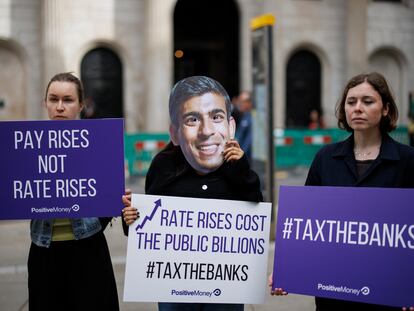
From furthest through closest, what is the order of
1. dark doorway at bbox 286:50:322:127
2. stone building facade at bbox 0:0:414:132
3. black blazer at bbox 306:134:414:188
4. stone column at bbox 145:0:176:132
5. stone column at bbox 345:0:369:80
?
dark doorway at bbox 286:50:322:127 < stone column at bbox 345:0:369:80 < stone column at bbox 145:0:176:132 < stone building facade at bbox 0:0:414:132 < black blazer at bbox 306:134:414:188

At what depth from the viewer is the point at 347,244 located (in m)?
3.17

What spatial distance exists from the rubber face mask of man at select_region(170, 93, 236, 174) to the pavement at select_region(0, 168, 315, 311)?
84 centimetres

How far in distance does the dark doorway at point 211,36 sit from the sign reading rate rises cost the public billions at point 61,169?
795 inches

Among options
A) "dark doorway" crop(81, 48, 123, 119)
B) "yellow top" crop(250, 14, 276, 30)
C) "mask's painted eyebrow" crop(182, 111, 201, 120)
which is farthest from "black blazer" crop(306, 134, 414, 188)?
"dark doorway" crop(81, 48, 123, 119)

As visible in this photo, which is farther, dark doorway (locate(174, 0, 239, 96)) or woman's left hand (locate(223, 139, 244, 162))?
dark doorway (locate(174, 0, 239, 96))

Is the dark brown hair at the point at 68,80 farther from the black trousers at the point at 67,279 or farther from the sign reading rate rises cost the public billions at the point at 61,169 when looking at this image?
the black trousers at the point at 67,279

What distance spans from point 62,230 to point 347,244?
1.64 meters

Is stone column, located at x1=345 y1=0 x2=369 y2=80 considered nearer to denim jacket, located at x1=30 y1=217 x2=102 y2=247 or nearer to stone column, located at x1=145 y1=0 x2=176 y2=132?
stone column, located at x1=145 y1=0 x2=176 y2=132

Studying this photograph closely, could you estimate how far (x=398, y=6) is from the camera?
2392 cm

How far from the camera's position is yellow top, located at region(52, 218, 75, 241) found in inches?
140

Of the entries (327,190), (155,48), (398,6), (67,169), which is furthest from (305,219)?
(398,6)

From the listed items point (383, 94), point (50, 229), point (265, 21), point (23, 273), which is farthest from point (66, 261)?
point (265, 21)

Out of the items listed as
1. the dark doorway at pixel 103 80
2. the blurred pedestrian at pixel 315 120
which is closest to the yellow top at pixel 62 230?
the dark doorway at pixel 103 80

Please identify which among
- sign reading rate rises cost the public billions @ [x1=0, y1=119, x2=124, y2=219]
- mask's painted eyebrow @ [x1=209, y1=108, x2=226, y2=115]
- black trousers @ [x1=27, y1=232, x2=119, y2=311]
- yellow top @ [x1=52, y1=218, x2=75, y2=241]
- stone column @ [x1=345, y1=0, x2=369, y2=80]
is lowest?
black trousers @ [x1=27, y1=232, x2=119, y2=311]
